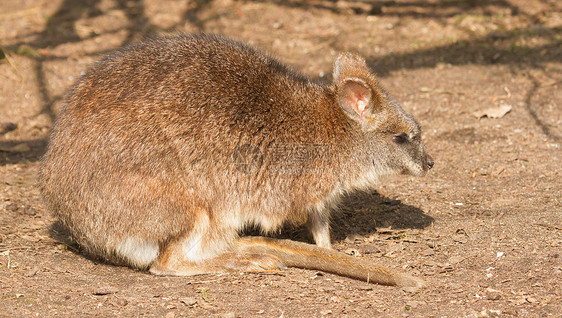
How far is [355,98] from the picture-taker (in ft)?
15.1

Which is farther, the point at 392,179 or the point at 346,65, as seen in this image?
the point at 392,179

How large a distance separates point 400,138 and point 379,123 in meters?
0.22

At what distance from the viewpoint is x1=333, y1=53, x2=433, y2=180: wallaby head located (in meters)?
4.61

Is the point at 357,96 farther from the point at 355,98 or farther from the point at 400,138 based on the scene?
the point at 400,138

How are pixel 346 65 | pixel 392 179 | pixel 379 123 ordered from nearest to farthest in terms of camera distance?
pixel 379 123 → pixel 346 65 → pixel 392 179

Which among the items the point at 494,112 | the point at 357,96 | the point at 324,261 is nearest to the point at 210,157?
the point at 324,261

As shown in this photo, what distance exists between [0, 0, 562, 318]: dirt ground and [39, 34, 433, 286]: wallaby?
0.79 feet

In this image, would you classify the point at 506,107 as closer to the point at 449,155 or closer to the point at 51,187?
the point at 449,155

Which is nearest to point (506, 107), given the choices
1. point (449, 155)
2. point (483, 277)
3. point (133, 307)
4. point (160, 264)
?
point (449, 155)

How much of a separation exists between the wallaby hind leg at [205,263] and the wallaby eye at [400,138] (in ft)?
4.13

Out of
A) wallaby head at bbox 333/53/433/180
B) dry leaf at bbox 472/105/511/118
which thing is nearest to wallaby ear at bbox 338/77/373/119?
wallaby head at bbox 333/53/433/180

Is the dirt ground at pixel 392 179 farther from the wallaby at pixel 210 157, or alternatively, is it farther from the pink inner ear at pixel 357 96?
the pink inner ear at pixel 357 96

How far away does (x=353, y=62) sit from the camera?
4.96 meters

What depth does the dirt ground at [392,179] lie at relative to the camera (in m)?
3.92
